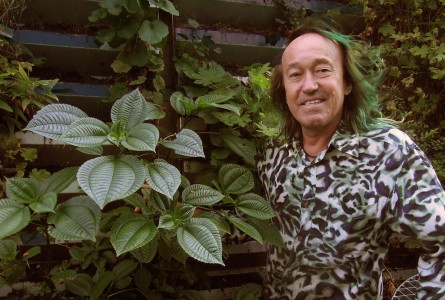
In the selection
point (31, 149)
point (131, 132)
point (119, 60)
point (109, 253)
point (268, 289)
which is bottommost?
point (268, 289)

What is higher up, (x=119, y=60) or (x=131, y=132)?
(x=119, y=60)

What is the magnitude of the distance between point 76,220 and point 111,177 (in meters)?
0.18

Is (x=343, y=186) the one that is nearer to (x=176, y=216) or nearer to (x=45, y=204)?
(x=176, y=216)

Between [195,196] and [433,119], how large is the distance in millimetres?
1997

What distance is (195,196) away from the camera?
150cm

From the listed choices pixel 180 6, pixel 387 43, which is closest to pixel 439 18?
pixel 387 43

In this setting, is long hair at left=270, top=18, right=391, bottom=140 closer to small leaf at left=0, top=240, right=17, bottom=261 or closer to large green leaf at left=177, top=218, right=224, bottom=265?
large green leaf at left=177, top=218, right=224, bottom=265

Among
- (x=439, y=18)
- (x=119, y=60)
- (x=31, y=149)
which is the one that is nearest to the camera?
(x=31, y=149)

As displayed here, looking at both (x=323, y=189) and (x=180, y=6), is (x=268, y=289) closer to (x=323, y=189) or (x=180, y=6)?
(x=323, y=189)

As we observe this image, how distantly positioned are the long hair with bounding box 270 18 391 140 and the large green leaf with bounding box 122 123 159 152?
69 cm

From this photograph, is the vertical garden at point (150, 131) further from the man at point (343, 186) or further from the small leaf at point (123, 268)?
the man at point (343, 186)

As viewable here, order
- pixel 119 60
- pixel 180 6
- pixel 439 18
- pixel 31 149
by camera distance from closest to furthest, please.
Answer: pixel 31 149
pixel 119 60
pixel 180 6
pixel 439 18

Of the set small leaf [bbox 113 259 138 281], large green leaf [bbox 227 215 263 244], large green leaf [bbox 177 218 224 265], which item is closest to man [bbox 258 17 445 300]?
large green leaf [bbox 227 215 263 244]

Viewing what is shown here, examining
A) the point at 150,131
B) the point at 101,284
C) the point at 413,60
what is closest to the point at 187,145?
the point at 150,131
